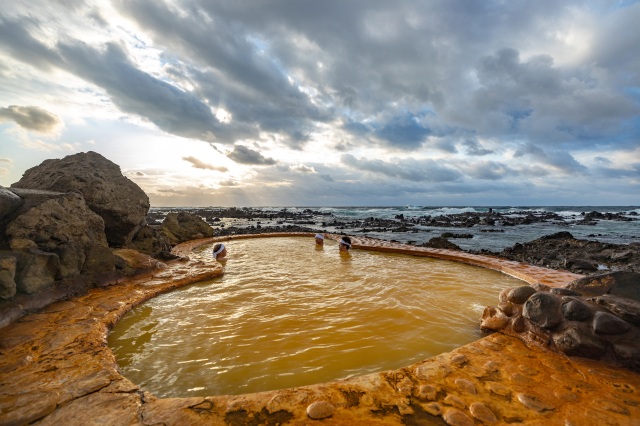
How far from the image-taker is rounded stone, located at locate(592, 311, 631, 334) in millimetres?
3014

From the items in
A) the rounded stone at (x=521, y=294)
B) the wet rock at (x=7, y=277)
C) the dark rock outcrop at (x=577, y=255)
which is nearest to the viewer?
the wet rock at (x=7, y=277)

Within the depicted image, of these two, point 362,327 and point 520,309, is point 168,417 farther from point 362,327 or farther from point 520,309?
point 520,309

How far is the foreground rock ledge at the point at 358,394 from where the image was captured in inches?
82.9

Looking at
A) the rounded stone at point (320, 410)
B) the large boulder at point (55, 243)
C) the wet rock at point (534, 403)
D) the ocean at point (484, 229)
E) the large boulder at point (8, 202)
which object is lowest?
the ocean at point (484, 229)

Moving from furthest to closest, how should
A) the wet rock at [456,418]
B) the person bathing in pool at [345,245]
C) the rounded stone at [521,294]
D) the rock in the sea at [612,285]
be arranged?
1. the person bathing in pool at [345,245]
2. the rounded stone at [521,294]
3. the rock in the sea at [612,285]
4. the wet rock at [456,418]

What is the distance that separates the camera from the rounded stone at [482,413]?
2.11 m

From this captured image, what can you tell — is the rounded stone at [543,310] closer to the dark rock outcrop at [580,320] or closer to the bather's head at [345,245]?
the dark rock outcrop at [580,320]

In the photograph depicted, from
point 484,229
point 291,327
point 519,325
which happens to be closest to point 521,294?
point 519,325

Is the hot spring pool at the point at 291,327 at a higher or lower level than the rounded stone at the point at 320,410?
lower

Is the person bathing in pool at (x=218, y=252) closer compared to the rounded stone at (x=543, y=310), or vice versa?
the rounded stone at (x=543, y=310)

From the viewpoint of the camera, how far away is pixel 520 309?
3.83 meters

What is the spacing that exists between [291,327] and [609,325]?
379 centimetres

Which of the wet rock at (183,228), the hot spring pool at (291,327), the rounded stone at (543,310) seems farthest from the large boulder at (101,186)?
the rounded stone at (543,310)

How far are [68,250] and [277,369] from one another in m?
4.59
